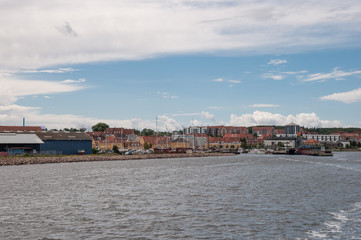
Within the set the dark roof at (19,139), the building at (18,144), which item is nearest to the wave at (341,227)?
the building at (18,144)

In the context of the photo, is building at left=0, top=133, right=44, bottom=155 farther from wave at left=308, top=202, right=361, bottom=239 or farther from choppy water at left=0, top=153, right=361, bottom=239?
wave at left=308, top=202, right=361, bottom=239

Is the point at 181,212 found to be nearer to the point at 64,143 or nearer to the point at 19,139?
the point at 19,139

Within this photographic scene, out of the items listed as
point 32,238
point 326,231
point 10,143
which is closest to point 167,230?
point 32,238

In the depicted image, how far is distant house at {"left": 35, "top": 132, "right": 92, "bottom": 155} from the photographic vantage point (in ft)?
385

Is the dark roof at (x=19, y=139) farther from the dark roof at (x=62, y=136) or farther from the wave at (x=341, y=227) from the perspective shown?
the wave at (x=341, y=227)

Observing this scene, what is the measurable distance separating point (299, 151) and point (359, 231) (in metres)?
164

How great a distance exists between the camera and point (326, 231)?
2244 centimetres

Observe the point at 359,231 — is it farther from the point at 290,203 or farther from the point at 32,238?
the point at 32,238

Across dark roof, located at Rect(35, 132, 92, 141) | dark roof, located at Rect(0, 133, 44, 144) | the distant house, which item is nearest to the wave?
dark roof, located at Rect(0, 133, 44, 144)

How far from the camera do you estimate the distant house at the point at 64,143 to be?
117 meters

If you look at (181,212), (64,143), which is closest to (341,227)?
(181,212)

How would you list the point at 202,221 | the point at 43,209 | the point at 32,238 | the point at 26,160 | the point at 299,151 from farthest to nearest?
the point at 299,151
the point at 26,160
the point at 43,209
the point at 202,221
the point at 32,238

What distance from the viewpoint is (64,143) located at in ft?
394

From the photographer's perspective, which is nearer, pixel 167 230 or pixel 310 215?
pixel 167 230
